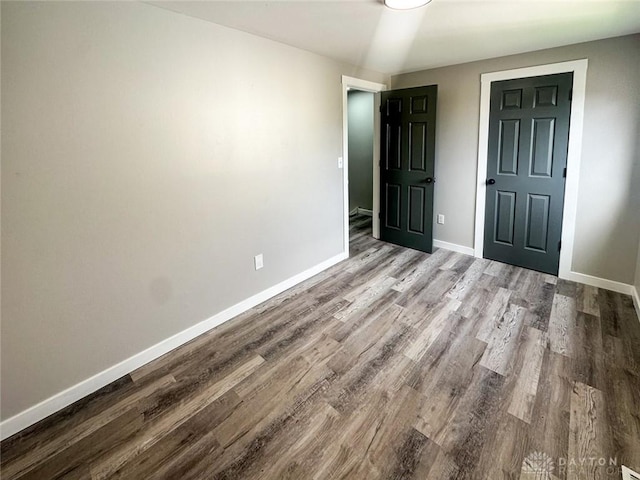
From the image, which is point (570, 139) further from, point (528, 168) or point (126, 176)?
point (126, 176)

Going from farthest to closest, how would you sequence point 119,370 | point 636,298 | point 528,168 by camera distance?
point 528,168 < point 636,298 < point 119,370

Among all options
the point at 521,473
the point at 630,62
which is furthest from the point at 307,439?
the point at 630,62

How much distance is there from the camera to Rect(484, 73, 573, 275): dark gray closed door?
3.09 meters

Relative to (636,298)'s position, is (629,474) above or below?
below

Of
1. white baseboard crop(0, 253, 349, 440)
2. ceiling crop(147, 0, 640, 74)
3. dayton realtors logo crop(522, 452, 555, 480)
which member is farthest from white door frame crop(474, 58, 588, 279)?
white baseboard crop(0, 253, 349, 440)

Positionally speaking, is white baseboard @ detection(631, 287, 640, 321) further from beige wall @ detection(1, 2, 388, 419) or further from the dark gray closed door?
beige wall @ detection(1, 2, 388, 419)

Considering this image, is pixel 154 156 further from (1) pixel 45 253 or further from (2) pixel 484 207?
(2) pixel 484 207

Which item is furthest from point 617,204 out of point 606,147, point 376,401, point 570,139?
point 376,401

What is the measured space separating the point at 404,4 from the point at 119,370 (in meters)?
2.90

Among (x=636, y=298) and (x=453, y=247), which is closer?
(x=636, y=298)

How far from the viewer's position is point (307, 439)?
162 cm

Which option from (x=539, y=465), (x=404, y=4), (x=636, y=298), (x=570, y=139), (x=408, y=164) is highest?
(x=404, y=4)

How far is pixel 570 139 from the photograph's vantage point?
3.02m

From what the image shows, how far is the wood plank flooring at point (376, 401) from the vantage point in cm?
150
